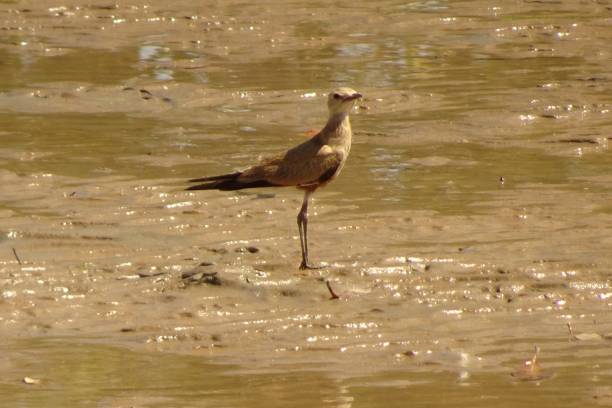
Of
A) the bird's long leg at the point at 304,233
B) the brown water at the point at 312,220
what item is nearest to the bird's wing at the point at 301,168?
the bird's long leg at the point at 304,233

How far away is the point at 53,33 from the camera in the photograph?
15688mm

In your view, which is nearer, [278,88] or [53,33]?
[278,88]

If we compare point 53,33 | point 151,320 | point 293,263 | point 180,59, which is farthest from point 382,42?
point 151,320

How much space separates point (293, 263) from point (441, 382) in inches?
76.5

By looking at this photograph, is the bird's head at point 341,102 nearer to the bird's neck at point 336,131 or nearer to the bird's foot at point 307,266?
the bird's neck at point 336,131

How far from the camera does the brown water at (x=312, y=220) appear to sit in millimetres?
6508

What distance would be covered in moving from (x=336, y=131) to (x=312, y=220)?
35.0 inches

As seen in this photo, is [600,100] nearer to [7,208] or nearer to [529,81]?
[529,81]

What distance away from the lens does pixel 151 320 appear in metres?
7.22

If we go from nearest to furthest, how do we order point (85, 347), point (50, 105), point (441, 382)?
1. point (441, 382)
2. point (85, 347)
3. point (50, 105)

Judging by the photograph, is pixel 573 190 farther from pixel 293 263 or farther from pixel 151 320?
pixel 151 320

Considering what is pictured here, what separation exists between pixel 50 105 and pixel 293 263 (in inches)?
194

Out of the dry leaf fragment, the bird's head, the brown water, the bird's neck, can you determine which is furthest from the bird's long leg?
the dry leaf fragment

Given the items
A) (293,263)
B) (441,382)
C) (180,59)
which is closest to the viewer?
(441,382)
